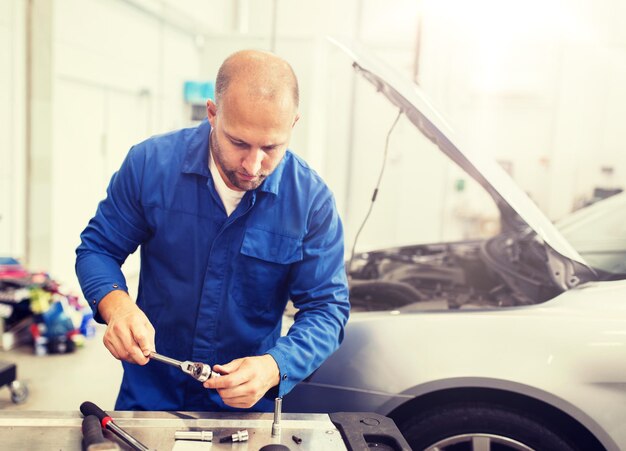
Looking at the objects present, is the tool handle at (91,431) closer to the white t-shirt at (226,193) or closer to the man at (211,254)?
the man at (211,254)

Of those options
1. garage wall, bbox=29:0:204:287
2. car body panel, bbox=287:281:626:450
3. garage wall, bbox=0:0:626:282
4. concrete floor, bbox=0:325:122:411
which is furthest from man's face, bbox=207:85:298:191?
garage wall, bbox=0:0:626:282

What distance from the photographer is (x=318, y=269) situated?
1.43 metres

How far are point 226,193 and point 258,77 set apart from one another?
323 millimetres

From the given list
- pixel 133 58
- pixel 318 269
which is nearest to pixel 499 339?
pixel 318 269

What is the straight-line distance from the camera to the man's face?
1.24 metres

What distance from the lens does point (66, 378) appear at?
3438 millimetres

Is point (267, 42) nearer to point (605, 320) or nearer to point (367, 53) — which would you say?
point (367, 53)

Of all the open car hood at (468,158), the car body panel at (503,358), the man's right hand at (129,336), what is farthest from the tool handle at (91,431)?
the open car hood at (468,158)

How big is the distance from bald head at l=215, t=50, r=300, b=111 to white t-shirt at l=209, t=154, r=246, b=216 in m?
0.20

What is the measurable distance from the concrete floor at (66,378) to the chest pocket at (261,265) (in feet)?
6.31

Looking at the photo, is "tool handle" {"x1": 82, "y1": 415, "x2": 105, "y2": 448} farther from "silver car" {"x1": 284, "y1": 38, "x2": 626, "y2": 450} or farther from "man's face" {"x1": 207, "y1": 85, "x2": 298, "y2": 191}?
"silver car" {"x1": 284, "y1": 38, "x2": 626, "y2": 450}

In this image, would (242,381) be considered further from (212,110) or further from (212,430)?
(212,110)

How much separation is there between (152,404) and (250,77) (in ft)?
2.75

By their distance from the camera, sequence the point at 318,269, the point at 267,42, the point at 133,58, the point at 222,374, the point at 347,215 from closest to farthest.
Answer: the point at 222,374 < the point at 318,269 < the point at 133,58 < the point at 267,42 < the point at 347,215
